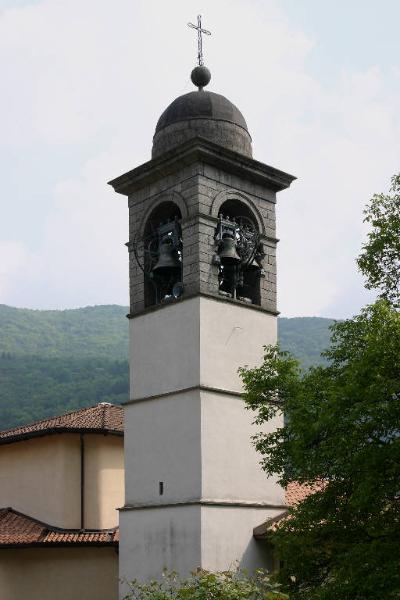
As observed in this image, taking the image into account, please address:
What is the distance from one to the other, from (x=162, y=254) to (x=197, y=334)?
2.57 meters

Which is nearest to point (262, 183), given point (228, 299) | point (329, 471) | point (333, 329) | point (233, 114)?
point (233, 114)

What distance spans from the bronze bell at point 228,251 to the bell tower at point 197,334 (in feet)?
0.15

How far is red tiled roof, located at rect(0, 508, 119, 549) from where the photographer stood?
22.2 m

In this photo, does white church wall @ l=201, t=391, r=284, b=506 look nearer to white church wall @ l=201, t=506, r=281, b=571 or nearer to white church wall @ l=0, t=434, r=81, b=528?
white church wall @ l=201, t=506, r=281, b=571

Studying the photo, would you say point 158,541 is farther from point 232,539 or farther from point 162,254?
point 162,254

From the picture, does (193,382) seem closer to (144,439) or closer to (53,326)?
(144,439)

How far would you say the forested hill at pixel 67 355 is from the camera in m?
68.1

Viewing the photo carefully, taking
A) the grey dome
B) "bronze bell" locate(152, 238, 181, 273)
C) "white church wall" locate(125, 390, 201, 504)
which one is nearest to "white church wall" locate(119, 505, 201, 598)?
"white church wall" locate(125, 390, 201, 504)

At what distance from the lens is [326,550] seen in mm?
14531

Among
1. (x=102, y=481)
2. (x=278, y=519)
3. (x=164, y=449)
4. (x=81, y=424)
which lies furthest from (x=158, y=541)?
(x=81, y=424)

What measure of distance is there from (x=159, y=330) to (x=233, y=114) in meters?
5.82

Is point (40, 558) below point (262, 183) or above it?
below

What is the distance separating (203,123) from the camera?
870 inches

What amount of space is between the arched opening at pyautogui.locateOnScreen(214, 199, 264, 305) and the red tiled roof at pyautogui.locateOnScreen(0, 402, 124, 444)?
5346mm
